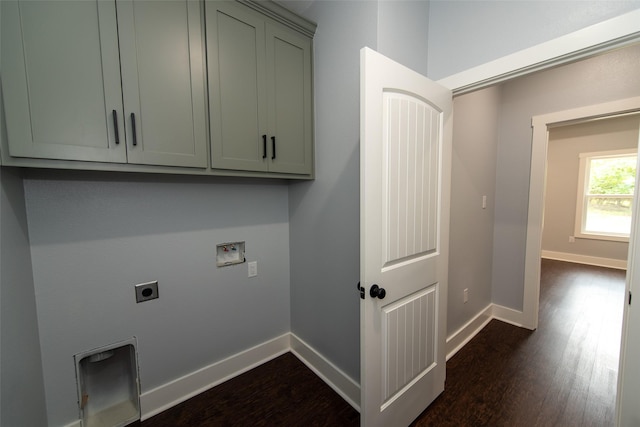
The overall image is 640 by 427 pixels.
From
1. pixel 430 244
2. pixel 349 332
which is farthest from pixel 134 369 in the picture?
pixel 430 244

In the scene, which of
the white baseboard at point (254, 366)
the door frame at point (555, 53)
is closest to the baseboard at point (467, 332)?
the white baseboard at point (254, 366)

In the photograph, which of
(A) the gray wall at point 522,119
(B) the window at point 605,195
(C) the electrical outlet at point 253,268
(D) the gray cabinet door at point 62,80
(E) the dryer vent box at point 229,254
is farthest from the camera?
(B) the window at point 605,195

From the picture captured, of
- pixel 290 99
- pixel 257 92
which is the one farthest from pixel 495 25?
pixel 257 92

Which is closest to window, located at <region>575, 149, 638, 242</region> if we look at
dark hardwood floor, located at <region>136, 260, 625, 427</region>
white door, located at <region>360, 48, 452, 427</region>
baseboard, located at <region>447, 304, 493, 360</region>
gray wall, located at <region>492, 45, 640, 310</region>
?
dark hardwood floor, located at <region>136, 260, 625, 427</region>

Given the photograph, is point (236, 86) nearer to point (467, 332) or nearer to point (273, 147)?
point (273, 147)

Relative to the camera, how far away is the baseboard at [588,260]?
4395 millimetres

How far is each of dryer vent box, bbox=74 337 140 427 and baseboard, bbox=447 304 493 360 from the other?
93.0 inches

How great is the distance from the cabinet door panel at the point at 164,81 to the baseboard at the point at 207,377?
1457 mm

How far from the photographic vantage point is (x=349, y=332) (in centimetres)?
162

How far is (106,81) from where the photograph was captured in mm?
1070

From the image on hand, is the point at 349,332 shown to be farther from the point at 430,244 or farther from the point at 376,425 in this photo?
the point at 430,244

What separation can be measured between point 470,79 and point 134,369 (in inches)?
106

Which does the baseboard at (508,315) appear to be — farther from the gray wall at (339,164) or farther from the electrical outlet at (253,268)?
the electrical outlet at (253,268)

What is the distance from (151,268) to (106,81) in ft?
3.42
